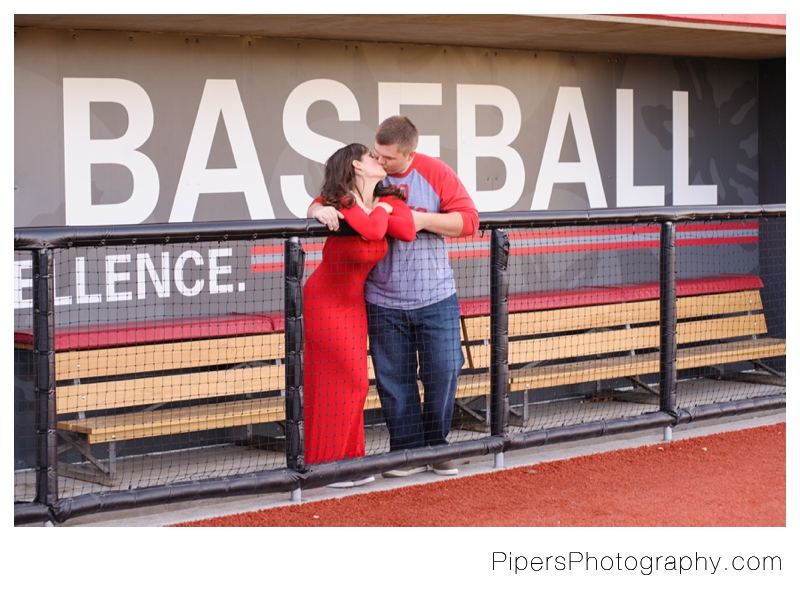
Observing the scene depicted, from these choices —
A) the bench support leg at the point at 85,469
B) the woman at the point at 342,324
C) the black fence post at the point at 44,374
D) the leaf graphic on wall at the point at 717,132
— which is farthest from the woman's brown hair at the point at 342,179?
the leaf graphic on wall at the point at 717,132

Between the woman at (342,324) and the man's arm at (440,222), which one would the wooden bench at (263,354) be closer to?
the woman at (342,324)

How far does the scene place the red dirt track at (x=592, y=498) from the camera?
4355mm

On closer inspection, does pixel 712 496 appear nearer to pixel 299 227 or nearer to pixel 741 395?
pixel 299 227

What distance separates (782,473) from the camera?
5.02m

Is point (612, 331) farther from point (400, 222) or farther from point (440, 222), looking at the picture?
point (400, 222)

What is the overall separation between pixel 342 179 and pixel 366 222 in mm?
239

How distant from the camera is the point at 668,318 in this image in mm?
5578

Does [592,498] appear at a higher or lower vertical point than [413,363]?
lower

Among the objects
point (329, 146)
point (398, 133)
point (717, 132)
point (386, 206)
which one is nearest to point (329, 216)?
point (386, 206)

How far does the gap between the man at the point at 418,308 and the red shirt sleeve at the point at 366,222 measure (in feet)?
1.02

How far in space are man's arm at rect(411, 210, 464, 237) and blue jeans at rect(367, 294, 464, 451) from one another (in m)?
0.35

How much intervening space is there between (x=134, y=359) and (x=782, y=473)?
3243 mm

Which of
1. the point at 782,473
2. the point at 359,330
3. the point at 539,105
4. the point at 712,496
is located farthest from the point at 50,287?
the point at 539,105

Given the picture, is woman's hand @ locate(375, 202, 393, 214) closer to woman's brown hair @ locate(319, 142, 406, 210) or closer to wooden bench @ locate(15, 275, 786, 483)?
woman's brown hair @ locate(319, 142, 406, 210)
